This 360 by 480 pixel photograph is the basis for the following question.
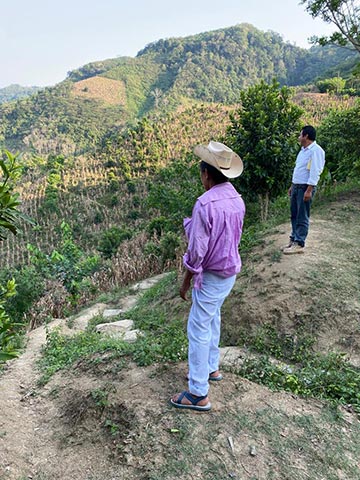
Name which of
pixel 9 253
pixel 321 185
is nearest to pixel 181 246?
pixel 321 185

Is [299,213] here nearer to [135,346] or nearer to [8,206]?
[135,346]

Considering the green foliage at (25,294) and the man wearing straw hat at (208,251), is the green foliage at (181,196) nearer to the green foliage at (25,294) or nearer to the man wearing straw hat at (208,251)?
the green foliage at (25,294)

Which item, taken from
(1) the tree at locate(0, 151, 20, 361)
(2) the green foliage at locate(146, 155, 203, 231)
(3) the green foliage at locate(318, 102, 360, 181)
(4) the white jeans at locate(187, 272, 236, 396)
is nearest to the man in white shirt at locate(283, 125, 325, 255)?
(4) the white jeans at locate(187, 272, 236, 396)

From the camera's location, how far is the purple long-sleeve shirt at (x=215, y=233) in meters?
2.29

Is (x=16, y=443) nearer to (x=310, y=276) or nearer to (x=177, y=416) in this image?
(x=177, y=416)

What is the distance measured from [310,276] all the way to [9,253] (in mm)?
22225

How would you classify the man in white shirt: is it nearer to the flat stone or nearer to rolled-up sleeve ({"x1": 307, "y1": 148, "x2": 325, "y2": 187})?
rolled-up sleeve ({"x1": 307, "y1": 148, "x2": 325, "y2": 187})

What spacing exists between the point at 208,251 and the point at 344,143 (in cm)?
733

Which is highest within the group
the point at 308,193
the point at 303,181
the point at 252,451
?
the point at 303,181

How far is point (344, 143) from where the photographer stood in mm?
8445

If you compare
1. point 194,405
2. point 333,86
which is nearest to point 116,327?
point 194,405

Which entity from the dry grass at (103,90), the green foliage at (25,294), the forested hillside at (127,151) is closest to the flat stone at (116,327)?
the forested hillside at (127,151)

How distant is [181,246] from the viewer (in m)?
8.57

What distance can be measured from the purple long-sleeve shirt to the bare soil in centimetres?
93
